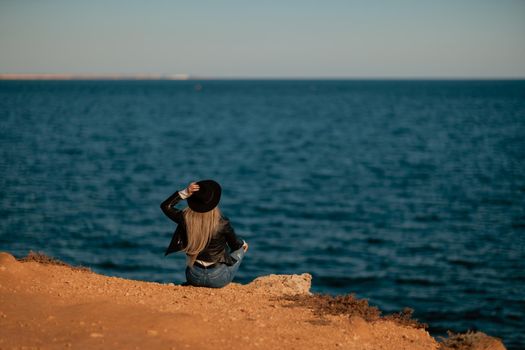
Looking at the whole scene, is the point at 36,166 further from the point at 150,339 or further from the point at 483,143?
the point at 483,143

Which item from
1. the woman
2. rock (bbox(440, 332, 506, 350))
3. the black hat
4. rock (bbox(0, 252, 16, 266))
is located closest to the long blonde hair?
the woman

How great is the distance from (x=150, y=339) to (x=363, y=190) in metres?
28.0

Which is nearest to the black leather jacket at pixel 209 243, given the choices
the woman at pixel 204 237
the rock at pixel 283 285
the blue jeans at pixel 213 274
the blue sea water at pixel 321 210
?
the woman at pixel 204 237

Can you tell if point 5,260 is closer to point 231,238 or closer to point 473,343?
point 231,238

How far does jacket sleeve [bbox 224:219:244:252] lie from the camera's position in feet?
31.3

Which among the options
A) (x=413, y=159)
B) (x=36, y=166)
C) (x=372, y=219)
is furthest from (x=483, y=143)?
(x=36, y=166)

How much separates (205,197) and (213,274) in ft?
5.23

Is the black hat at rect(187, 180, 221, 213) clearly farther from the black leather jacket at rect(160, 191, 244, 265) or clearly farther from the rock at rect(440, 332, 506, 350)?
the rock at rect(440, 332, 506, 350)

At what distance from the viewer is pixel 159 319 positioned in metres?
7.67

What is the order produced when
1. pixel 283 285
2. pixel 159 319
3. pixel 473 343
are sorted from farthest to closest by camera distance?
pixel 283 285 → pixel 473 343 → pixel 159 319

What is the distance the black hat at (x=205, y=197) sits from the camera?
9.02m

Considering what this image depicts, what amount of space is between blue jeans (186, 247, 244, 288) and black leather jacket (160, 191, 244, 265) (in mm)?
176

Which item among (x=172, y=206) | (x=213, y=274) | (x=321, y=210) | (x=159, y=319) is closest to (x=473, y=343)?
(x=213, y=274)

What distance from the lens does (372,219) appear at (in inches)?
1072
